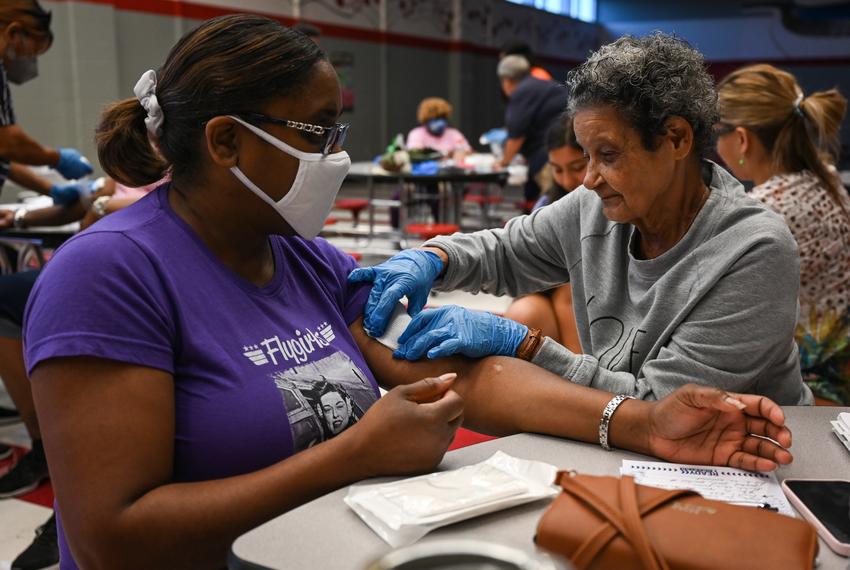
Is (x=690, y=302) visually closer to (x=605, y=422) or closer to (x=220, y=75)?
(x=605, y=422)

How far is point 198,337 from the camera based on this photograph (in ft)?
3.46

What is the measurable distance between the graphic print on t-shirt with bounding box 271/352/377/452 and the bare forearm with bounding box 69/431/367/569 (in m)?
0.09

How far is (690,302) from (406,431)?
62cm

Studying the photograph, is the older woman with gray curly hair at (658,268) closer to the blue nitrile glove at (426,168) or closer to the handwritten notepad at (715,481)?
the handwritten notepad at (715,481)

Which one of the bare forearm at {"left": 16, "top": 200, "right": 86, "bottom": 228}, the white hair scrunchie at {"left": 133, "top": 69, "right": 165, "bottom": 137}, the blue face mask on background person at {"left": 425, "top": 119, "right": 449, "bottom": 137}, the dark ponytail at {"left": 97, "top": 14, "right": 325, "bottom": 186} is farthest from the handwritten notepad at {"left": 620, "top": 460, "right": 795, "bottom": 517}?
the blue face mask on background person at {"left": 425, "top": 119, "right": 449, "bottom": 137}

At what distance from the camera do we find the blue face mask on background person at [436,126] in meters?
7.63

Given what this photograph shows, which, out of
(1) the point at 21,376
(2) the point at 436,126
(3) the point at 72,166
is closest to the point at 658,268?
(1) the point at 21,376

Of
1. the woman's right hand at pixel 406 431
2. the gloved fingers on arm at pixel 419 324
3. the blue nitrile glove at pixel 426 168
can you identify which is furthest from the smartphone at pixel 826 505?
the blue nitrile glove at pixel 426 168

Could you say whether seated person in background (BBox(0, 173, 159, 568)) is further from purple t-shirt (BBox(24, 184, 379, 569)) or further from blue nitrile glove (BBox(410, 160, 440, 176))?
blue nitrile glove (BBox(410, 160, 440, 176))

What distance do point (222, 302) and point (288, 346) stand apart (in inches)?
4.7

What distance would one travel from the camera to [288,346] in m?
1.16

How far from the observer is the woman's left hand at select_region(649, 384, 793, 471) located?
1131mm

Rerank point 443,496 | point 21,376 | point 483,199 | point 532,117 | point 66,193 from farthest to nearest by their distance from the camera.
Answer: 1. point 483,199
2. point 532,117
3. point 66,193
4. point 21,376
5. point 443,496

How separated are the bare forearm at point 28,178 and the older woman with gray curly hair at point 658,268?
252 cm
